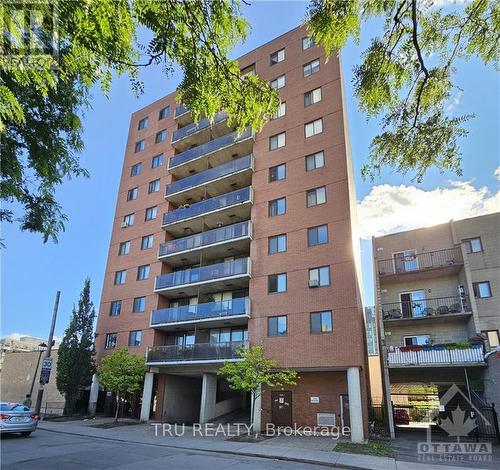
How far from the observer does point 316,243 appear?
2225cm

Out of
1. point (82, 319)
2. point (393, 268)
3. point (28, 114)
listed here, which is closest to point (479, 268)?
point (393, 268)

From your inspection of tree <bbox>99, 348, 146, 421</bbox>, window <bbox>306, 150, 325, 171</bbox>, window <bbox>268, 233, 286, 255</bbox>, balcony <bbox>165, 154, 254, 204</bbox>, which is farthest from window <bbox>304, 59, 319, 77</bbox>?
tree <bbox>99, 348, 146, 421</bbox>

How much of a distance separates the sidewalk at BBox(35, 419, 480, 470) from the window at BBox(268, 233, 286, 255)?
1069 centimetres

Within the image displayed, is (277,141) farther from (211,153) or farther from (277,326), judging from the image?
(277,326)

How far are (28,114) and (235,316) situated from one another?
19.8m

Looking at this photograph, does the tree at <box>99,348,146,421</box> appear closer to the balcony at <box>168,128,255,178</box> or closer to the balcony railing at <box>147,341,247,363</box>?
the balcony railing at <box>147,341,247,363</box>

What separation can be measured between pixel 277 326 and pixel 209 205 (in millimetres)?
10900

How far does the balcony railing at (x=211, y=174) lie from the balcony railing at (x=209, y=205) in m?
1.77

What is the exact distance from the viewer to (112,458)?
36.7ft

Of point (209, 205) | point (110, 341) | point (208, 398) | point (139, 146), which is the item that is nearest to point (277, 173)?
point (209, 205)

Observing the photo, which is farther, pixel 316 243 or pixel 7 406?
pixel 316 243

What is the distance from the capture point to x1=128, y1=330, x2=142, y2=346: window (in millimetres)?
27575

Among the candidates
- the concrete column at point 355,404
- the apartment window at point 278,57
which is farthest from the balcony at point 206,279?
the apartment window at point 278,57

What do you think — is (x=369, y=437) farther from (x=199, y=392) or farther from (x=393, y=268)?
(x=199, y=392)
